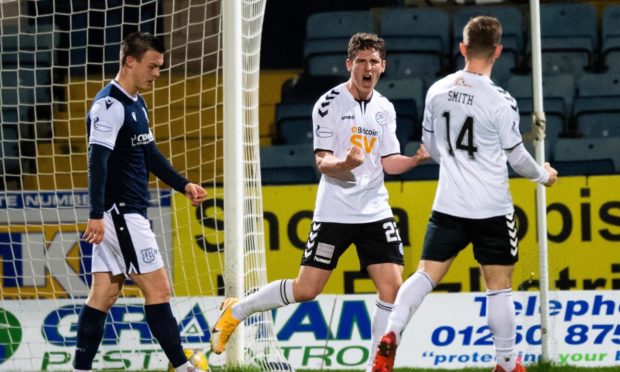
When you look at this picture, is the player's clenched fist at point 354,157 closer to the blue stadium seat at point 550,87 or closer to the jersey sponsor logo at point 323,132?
the jersey sponsor logo at point 323,132

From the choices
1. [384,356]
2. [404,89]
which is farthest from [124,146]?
[404,89]

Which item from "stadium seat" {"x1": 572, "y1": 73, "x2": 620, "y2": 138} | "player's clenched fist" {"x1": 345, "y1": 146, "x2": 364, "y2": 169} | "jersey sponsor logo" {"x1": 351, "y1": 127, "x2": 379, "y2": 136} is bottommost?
"stadium seat" {"x1": 572, "y1": 73, "x2": 620, "y2": 138}

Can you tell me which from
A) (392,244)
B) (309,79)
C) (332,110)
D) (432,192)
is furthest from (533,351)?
(309,79)

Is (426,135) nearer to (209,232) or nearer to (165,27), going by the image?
(209,232)

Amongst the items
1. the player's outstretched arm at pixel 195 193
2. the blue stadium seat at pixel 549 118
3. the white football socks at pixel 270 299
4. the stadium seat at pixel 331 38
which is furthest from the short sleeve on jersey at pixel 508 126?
the stadium seat at pixel 331 38

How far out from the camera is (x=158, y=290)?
6250 mm

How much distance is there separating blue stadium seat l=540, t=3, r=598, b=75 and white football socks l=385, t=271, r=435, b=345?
5.98 meters

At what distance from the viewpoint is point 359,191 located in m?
6.26

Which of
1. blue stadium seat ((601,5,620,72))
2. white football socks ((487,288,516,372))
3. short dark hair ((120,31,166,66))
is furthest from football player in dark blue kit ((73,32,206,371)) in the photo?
blue stadium seat ((601,5,620,72))

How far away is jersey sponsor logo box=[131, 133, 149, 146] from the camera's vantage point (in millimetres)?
6223

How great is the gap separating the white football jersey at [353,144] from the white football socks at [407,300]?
531 millimetres

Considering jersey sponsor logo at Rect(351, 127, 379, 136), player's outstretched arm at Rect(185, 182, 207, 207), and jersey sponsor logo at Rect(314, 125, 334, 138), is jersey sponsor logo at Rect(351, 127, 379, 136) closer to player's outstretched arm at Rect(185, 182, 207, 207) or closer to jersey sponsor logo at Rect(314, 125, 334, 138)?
jersey sponsor logo at Rect(314, 125, 334, 138)

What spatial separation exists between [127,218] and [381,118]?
1.33m

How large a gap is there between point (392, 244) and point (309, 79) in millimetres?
5105
